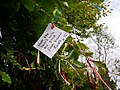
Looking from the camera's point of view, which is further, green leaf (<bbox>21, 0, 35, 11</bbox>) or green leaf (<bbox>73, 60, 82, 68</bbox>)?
green leaf (<bbox>73, 60, 82, 68</bbox>)

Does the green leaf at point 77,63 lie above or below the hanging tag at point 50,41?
below

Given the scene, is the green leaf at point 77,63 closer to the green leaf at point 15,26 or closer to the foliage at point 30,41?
the foliage at point 30,41

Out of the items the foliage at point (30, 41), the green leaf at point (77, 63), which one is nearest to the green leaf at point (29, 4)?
the foliage at point (30, 41)

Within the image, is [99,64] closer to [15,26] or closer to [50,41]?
[50,41]

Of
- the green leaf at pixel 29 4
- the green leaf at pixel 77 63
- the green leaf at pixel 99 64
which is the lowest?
the green leaf at pixel 77 63

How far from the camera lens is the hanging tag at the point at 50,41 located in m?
1.00

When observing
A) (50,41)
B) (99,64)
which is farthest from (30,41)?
(99,64)

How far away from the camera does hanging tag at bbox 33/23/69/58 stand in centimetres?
100

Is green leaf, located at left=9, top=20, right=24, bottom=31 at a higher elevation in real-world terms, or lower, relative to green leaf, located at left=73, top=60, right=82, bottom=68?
higher

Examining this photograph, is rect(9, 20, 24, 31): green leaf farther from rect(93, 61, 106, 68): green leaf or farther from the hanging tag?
rect(93, 61, 106, 68): green leaf

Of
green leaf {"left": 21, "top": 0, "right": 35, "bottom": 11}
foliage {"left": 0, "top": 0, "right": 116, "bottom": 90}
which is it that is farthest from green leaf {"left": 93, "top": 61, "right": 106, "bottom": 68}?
green leaf {"left": 21, "top": 0, "right": 35, "bottom": 11}

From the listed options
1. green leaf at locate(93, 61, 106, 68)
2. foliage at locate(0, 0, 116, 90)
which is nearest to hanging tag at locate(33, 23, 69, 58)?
foliage at locate(0, 0, 116, 90)

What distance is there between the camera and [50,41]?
40.6 inches

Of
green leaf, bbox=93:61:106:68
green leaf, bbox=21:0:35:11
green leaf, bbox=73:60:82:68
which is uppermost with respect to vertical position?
green leaf, bbox=21:0:35:11
